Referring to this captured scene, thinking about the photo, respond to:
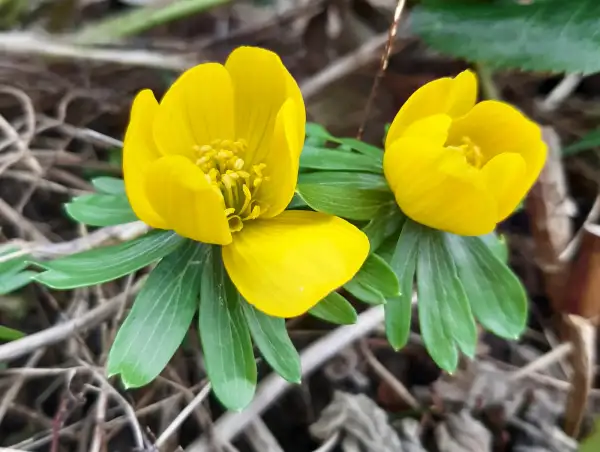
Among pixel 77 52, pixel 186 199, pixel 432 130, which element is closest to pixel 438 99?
pixel 432 130

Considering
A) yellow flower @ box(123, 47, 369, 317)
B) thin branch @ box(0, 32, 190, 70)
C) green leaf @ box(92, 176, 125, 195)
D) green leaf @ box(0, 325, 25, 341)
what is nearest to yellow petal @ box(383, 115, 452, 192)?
yellow flower @ box(123, 47, 369, 317)

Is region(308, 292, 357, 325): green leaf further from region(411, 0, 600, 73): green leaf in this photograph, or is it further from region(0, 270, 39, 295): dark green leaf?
region(411, 0, 600, 73): green leaf

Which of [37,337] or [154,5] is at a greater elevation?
[154,5]

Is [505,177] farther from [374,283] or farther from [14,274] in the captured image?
[14,274]

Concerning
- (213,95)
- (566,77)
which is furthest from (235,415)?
(566,77)

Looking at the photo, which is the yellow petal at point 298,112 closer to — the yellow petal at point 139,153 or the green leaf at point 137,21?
the yellow petal at point 139,153

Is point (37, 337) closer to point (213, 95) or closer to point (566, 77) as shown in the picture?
point (213, 95)

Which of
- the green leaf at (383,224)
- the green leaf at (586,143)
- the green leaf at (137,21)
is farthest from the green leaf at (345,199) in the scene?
the green leaf at (137,21)
